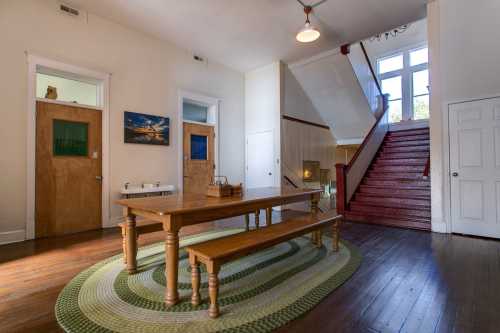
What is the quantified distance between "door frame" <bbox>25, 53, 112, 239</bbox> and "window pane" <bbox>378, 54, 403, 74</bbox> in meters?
8.41

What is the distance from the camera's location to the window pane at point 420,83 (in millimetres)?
7562

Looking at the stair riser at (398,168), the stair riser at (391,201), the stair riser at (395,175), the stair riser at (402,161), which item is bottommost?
the stair riser at (391,201)

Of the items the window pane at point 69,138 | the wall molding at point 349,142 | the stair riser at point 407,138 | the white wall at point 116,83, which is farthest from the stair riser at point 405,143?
the window pane at point 69,138

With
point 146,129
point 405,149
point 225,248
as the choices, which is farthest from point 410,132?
point 225,248

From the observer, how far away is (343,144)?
27.1ft

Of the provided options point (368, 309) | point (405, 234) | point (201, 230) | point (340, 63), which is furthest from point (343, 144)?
point (368, 309)

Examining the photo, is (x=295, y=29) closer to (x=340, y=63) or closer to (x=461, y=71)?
(x=340, y=63)

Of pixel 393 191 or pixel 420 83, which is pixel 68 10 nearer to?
pixel 393 191

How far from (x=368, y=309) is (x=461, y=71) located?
3927mm

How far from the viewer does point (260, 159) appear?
633cm

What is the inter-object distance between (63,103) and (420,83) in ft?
30.4

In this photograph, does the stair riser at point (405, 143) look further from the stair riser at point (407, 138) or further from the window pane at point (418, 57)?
the window pane at point (418, 57)

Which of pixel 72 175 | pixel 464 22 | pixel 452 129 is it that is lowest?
pixel 72 175

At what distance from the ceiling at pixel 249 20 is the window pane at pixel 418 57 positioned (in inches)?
160
